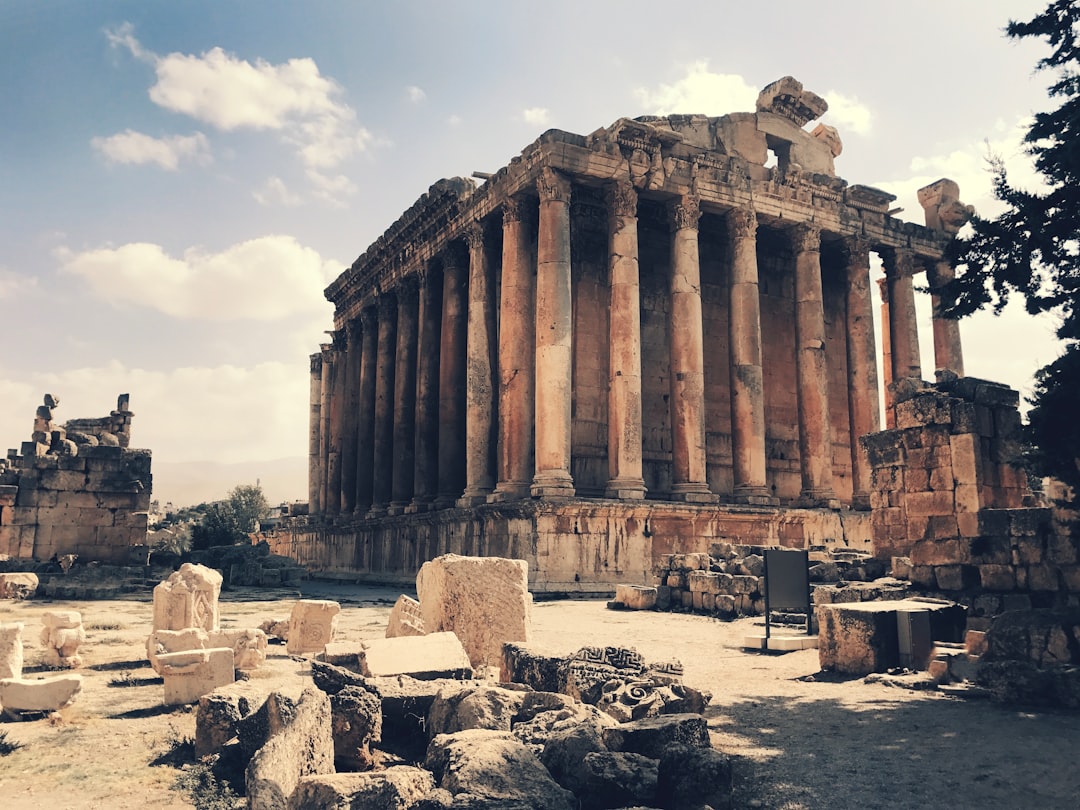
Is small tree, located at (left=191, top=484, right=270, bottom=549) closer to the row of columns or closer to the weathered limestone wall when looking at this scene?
the row of columns

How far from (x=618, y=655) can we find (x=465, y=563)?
6.25 feet

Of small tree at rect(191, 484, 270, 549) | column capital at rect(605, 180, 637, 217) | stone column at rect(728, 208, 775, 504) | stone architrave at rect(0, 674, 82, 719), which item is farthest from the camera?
small tree at rect(191, 484, 270, 549)

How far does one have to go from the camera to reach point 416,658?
6816 mm

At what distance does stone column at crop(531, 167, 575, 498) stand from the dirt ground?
9216 mm

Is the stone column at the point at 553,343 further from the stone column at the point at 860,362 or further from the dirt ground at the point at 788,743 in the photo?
the stone column at the point at 860,362

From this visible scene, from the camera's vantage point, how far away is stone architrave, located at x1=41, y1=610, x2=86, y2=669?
8.30m

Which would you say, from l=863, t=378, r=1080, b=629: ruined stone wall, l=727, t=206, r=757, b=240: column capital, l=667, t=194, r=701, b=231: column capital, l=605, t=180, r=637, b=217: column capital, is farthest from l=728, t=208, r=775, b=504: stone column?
l=863, t=378, r=1080, b=629: ruined stone wall

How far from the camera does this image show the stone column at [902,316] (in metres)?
25.3

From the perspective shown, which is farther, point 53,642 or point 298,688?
point 53,642

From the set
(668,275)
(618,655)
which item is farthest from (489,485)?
(618,655)

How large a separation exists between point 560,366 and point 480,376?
348 cm

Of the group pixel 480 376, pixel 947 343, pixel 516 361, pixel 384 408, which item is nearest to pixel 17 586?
pixel 480 376

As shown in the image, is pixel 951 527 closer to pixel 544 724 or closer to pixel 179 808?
pixel 544 724

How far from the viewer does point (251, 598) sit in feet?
56.0
